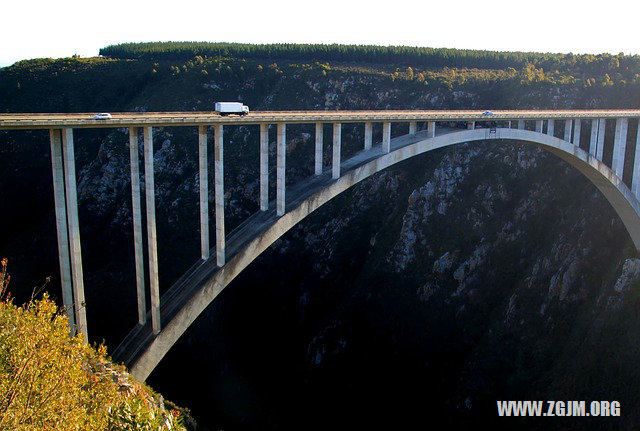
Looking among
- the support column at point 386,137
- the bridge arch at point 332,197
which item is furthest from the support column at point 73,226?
the support column at point 386,137

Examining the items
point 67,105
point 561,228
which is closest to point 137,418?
point 561,228

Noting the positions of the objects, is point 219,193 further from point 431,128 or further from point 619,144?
point 619,144

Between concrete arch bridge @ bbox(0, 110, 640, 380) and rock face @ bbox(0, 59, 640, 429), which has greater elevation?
concrete arch bridge @ bbox(0, 110, 640, 380)

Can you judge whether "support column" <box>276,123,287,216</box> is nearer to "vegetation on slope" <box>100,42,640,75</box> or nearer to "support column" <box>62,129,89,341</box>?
"support column" <box>62,129,89,341</box>

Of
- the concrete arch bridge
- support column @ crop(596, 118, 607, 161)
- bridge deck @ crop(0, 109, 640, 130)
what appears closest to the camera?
bridge deck @ crop(0, 109, 640, 130)

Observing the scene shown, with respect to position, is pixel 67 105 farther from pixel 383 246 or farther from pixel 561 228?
pixel 561 228

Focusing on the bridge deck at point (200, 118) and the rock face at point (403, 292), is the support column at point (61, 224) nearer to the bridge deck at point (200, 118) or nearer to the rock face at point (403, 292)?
the bridge deck at point (200, 118)

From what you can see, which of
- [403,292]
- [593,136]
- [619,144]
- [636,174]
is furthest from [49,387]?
[636,174]

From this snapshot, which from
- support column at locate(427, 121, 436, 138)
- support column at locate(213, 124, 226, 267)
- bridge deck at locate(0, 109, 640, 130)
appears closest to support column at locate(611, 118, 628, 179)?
bridge deck at locate(0, 109, 640, 130)
